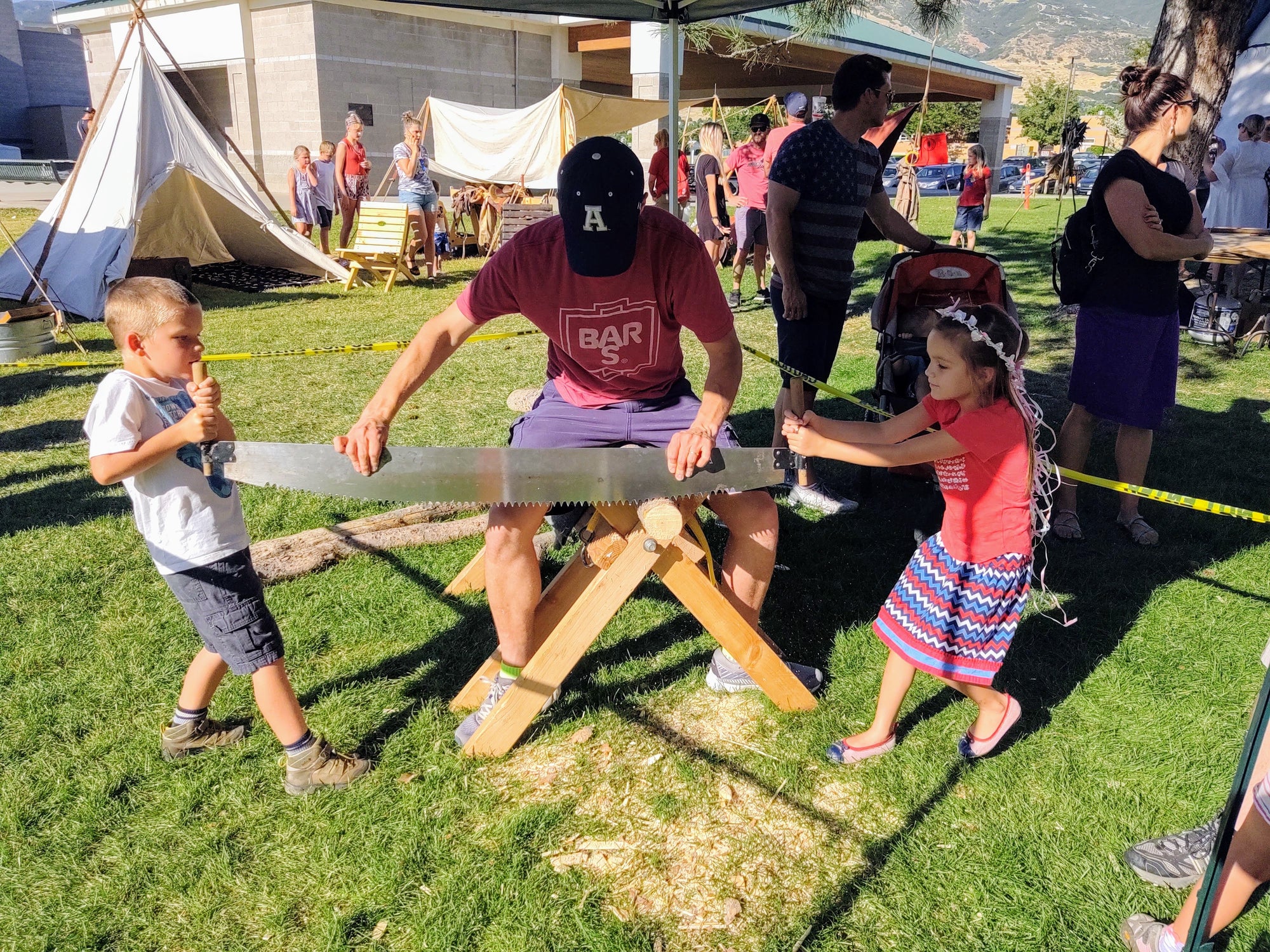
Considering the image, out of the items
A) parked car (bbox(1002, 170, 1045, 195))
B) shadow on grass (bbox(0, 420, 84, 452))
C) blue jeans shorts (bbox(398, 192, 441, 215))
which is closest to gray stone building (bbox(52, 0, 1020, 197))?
blue jeans shorts (bbox(398, 192, 441, 215))

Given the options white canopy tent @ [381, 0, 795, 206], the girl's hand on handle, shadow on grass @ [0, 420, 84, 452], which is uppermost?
white canopy tent @ [381, 0, 795, 206]

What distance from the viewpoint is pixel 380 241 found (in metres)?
12.9

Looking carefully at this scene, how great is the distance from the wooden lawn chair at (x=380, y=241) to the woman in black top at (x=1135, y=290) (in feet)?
32.9

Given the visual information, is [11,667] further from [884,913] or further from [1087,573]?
[1087,573]

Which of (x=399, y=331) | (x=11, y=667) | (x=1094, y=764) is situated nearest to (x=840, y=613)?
(x=1094, y=764)

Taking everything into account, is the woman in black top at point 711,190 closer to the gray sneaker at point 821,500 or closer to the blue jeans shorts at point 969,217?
the blue jeans shorts at point 969,217

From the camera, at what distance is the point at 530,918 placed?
2553 millimetres

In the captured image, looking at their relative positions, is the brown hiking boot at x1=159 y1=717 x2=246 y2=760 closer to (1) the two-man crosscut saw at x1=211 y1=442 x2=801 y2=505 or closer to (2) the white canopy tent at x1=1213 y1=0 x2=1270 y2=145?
(1) the two-man crosscut saw at x1=211 y1=442 x2=801 y2=505

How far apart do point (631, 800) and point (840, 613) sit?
1.56m

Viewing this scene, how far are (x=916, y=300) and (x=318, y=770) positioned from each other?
4.00 metres

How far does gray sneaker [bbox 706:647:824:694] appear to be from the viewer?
Answer: 3.59 meters

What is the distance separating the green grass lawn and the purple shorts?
1025 mm

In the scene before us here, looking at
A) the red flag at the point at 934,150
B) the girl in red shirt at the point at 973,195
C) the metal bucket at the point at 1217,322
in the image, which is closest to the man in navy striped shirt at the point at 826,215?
the metal bucket at the point at 1217,322

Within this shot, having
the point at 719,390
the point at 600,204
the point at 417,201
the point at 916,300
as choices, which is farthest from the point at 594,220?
the point at 417,201
